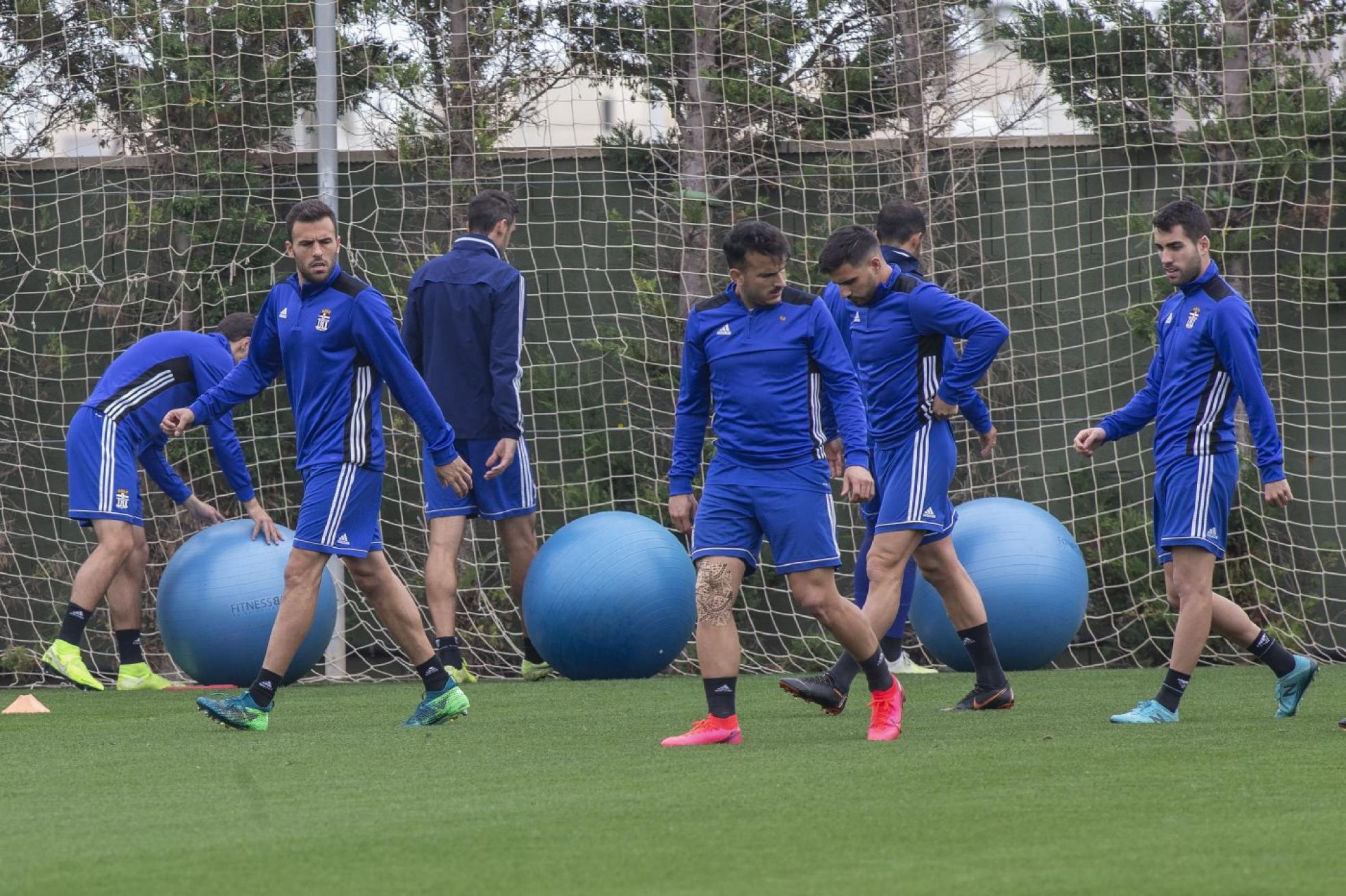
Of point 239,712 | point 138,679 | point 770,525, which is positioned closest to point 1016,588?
point 770,525

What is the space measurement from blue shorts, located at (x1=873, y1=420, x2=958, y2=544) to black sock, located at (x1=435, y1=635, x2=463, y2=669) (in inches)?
101

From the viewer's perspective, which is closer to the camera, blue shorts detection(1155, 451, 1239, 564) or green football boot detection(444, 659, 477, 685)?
blue shorts detection(1155, 451, 1239, 564)

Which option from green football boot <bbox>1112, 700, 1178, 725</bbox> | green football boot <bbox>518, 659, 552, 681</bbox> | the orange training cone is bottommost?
green football boot <bbox>518, 659, 552, 681</bbox>

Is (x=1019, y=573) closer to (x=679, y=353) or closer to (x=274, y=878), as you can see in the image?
(x=679, y=353)

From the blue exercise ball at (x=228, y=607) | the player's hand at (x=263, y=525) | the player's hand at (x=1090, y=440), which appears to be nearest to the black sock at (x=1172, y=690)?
the player's hand at (x=1090, y=440)

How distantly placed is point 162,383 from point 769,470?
410 centimetres

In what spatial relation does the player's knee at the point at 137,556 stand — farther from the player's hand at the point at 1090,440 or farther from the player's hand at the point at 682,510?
the player's hand at the point at 1090,440

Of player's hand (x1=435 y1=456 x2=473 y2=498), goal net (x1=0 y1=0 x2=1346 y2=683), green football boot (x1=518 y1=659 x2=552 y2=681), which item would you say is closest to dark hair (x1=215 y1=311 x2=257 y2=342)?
goal net (x1=0 y1=0 x2=1346 y2=683)

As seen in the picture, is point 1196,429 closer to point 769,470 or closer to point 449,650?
point 769,470

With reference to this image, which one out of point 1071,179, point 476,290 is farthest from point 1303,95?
point 476,290

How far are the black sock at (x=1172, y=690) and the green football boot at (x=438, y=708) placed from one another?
2.62 m

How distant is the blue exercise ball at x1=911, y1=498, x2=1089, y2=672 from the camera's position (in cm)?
814

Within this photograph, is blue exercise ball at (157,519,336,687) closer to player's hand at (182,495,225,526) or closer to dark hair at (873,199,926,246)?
player's hand at (182,495,225,526)

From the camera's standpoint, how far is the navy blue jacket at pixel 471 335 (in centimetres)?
817
